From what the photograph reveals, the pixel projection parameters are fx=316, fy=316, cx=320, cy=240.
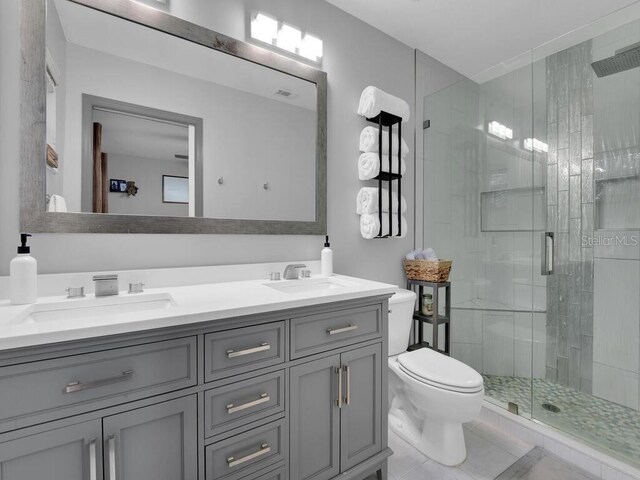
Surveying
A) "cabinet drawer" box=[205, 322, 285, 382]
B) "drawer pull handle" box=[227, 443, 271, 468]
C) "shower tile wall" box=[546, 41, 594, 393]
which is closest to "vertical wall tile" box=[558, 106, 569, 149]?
"shower tile wall" box=[546, 41, 594, 393]

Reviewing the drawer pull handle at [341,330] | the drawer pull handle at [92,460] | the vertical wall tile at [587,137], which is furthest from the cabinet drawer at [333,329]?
the vertical wall tile at [587,137]

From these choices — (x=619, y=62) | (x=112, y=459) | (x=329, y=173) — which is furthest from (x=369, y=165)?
(x=112, y=459)

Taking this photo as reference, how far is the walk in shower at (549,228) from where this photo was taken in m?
1.81

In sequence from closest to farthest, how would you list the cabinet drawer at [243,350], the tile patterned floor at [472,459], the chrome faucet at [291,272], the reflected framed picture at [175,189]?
the cabinet drawer at [243,350] → the reflected framed picture at [175,189] → the tile patterned floor at [472,459] → the chrome faucet at [291,272]

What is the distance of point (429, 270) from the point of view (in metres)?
2.13

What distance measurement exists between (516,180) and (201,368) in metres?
2.38

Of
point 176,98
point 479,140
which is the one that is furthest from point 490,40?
point 176,98

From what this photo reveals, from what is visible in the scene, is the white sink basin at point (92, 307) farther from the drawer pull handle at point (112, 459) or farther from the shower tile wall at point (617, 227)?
the shower tile wall at point (617, 227)

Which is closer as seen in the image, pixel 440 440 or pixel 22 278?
pixel 22 278

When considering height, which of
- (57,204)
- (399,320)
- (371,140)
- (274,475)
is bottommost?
(274,475)

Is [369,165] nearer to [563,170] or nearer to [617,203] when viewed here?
[563,170]

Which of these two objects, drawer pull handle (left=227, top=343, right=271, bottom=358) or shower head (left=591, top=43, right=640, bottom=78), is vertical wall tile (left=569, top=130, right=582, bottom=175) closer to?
shower head (left=591, top=43, right=640, bottom=78)

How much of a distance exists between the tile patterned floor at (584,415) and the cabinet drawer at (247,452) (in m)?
1.58

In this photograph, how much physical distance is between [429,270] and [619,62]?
63.2 inches
